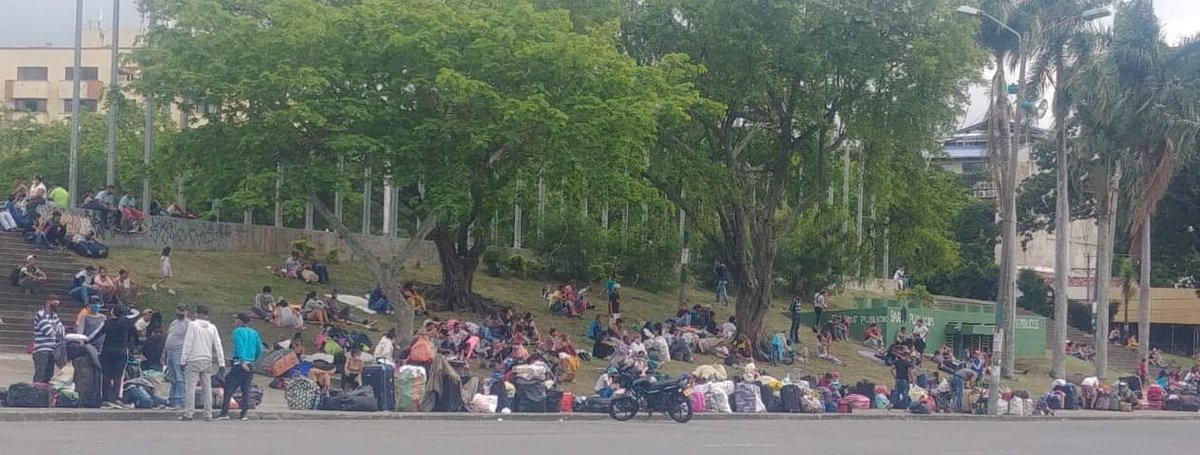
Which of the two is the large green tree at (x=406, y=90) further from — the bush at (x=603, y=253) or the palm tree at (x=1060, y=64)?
the bush at (x=603, y=253)

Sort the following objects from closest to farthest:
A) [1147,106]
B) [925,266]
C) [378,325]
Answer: [378,325] → [1147,106] → [925,266]

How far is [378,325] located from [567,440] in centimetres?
1651

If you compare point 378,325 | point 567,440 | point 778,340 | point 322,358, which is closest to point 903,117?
point 778,340

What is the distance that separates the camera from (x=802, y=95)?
38.4 m

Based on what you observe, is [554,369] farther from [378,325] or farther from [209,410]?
[209,410]

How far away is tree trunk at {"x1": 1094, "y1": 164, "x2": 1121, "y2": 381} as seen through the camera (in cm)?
4431

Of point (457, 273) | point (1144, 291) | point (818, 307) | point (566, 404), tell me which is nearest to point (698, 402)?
point (566, 404)

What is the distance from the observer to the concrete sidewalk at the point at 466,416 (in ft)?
59.3

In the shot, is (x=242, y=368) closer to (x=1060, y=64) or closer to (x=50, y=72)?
(x=1060, y=64)

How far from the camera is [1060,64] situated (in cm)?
4253

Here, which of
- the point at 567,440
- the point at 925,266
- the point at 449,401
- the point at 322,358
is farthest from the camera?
Answer: the point at 925,266

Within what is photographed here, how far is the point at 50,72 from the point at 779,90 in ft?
232

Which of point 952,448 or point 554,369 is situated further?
point 554,369

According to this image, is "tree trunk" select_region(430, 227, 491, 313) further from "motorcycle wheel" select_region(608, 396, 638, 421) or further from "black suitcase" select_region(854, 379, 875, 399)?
"motorcycle wheel" select_region(608, 396, 638, 421)
